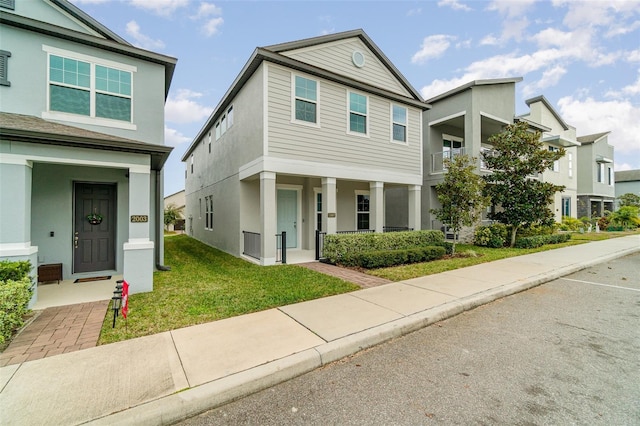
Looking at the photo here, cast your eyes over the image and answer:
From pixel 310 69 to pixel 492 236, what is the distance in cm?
1151

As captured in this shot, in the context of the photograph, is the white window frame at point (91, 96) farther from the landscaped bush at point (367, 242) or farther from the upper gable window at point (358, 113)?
the upper gable window at point (358, 113)

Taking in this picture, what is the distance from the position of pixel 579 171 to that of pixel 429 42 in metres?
23.7

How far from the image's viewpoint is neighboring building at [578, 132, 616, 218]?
26.8 metres

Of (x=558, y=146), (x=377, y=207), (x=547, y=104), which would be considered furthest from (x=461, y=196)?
(x=558, y=146)

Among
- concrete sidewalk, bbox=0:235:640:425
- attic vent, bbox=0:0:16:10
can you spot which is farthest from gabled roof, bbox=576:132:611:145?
attic vent, bbox=0:0:16:10

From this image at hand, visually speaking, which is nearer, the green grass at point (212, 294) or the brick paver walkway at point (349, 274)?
the green grass at point (212, 294)

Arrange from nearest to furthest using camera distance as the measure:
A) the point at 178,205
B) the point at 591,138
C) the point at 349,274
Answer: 1. the point at 349,274
2. the point at 591,138
3. the point at 178,205

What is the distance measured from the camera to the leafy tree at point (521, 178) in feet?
44.0

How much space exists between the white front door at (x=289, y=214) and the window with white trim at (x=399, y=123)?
5232mm

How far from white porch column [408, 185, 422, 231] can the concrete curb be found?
8098 mm

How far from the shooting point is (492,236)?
13773mm

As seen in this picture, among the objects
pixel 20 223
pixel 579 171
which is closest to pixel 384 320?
pixel 20 223

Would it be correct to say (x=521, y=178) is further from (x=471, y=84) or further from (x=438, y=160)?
(x=471, y=84)

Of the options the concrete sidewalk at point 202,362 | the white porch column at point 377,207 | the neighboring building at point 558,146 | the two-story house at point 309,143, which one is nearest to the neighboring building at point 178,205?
the two-story house at point 309,143
